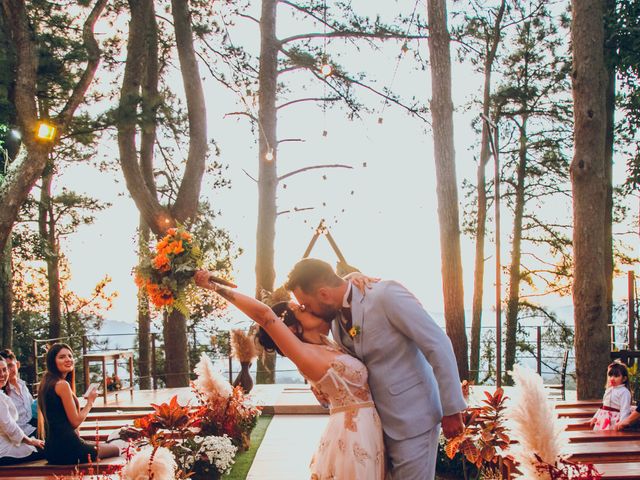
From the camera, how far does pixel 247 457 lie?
755 cm

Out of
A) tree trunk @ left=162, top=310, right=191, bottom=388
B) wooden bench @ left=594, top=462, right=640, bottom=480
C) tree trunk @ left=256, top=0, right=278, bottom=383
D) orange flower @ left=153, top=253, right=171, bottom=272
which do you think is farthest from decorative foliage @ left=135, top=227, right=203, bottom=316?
tree trunk @ left=256, top=0, right=278, bottom=383

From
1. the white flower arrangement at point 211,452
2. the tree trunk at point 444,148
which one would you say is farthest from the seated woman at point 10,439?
the tree trunk at point 444,148

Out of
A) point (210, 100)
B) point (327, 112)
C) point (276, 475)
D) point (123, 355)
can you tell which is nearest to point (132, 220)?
point (210, 100)

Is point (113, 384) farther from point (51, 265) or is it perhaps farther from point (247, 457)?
point (51, 265)

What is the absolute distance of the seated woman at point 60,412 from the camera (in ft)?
21.5

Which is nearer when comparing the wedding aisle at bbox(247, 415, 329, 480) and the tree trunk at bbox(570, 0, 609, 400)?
the wedding aisle at bbox(247, 415, 329, 480)

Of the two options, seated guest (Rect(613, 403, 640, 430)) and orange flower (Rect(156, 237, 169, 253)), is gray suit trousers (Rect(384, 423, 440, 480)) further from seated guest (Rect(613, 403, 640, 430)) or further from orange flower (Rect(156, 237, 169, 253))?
seated guest (Rect(613, 403, 640, 430))

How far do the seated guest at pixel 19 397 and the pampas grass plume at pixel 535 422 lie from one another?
612 centimetres

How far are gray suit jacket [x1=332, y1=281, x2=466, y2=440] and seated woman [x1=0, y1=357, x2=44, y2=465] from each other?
15.7 ft

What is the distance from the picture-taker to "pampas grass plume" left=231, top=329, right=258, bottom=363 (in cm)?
989

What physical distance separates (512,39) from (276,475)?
16.5 m

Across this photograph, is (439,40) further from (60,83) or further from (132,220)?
(132,220)

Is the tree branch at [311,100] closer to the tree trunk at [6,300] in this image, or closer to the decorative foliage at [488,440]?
the tree trunk at [6,300]

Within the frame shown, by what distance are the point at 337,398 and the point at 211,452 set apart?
3.13 m
